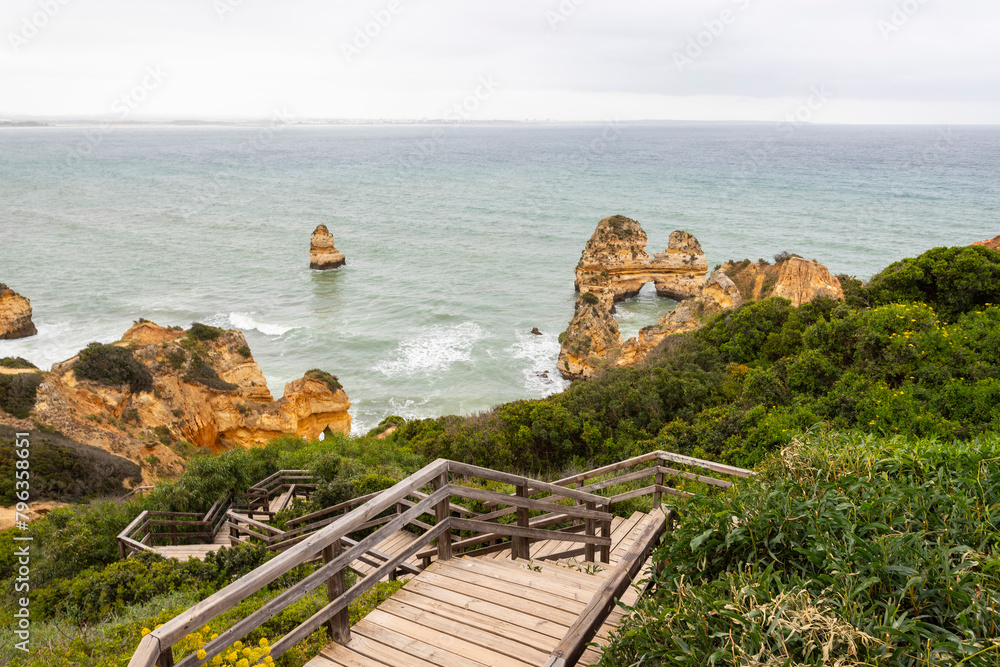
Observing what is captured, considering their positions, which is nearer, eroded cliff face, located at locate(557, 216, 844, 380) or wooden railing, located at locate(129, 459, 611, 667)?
wooden railing, located at locate(129, 459, 611, 667)

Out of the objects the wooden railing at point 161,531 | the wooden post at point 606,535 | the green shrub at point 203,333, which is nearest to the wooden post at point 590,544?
the wooden post at point 606,535

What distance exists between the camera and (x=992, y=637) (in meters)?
2.32

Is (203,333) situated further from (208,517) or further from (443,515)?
(443,515)

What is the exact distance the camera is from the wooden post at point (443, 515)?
470 cm

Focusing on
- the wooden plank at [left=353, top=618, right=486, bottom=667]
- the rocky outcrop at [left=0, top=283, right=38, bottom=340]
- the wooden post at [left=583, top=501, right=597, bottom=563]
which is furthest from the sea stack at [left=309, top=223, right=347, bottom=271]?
the wooden plank at [left=353, top=618, right=486, bottom=667]

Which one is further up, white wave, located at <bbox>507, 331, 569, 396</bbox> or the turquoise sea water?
the turquoise sea water

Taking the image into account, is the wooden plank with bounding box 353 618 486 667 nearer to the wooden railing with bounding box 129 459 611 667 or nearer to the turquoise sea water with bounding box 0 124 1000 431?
the wooden railing with bounding box 129 459 611 667

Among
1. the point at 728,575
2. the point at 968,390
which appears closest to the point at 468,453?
the point at 968,390

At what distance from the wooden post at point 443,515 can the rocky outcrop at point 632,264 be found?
42.9 metres

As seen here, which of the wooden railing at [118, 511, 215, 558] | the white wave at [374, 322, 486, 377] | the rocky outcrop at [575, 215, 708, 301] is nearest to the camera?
the wooden railing at [118, 511, 215, 558]

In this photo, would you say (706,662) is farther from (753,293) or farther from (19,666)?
(753,293)

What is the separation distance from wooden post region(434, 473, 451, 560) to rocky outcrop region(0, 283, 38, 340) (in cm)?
4355

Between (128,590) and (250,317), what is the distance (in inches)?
1581

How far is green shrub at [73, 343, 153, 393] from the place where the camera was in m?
19.4
